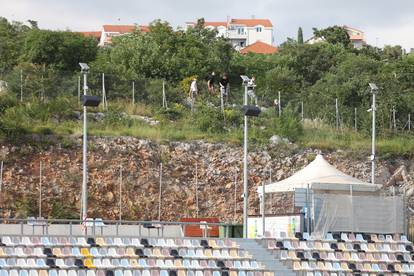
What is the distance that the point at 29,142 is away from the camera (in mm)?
50594

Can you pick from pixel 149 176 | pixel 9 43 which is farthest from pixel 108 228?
pixel 9 43

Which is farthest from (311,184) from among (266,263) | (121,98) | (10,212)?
(121,98)

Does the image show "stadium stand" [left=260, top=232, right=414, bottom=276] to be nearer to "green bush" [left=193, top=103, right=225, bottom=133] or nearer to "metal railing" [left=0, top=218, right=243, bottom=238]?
"metal railing" [left=0, top=218, right=243, bottom=238]

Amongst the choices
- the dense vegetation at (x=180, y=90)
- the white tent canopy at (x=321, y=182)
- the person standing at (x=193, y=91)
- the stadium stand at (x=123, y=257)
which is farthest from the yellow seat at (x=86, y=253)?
the person standing at (x=193, y=91)

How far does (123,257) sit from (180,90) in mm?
24781

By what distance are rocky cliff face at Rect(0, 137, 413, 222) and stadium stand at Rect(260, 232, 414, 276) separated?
18.0ft

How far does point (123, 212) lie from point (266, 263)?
1179 centimetres

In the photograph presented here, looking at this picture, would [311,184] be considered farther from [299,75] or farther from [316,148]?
[299,75]

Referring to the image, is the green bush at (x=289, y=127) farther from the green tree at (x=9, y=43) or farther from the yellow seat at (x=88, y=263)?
the yellow seat at (x=88, y=263)

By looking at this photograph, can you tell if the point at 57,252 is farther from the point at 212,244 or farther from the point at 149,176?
the point at 149,176

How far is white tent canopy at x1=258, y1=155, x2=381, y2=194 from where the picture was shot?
140ft

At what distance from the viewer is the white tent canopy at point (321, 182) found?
42781 millimetres

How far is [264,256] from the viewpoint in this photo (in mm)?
39375

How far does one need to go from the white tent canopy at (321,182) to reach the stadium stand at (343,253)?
1790 millimetres
